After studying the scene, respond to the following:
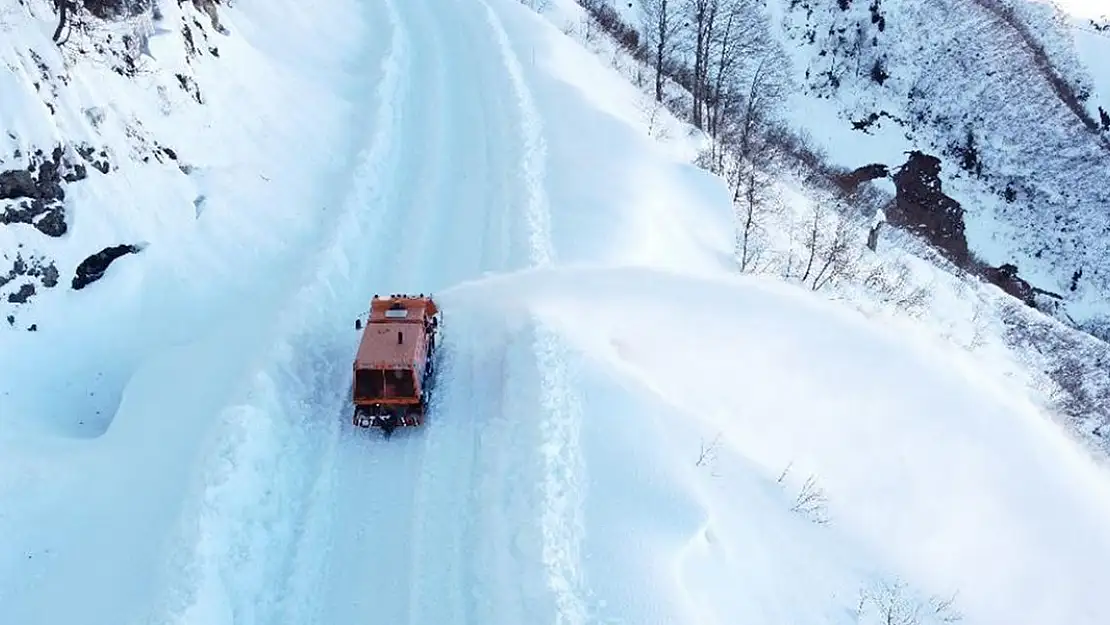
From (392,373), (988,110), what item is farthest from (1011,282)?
(392,373)

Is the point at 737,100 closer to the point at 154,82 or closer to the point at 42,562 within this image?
the point at 154,82

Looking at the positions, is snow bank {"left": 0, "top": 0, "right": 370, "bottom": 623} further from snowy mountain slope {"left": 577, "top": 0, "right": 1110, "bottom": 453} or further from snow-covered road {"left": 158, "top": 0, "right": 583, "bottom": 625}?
snowy mountain slope {"left": 577, "top": 0, "right": 1110, "bottom": 453}

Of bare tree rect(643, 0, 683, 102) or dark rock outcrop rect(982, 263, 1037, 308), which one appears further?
bare tree rect(643, 0, 683, 102)

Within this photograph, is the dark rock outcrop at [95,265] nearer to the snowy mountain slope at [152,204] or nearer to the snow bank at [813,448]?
the snowy mountain slope at [152,204]

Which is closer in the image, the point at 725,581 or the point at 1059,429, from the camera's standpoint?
the point at 725,581

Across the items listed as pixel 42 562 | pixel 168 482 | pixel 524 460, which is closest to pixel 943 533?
pixel 524 460

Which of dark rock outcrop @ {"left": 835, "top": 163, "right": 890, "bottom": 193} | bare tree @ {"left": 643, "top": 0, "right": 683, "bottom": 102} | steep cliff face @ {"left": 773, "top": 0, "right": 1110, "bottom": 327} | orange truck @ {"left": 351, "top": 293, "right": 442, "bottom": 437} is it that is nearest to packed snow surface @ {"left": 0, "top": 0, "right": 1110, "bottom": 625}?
orange truck @ {"left": 351, "top": 293, "right": 442, "bottom": 437}

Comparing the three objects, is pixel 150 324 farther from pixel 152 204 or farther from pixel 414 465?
pixel 414 465
